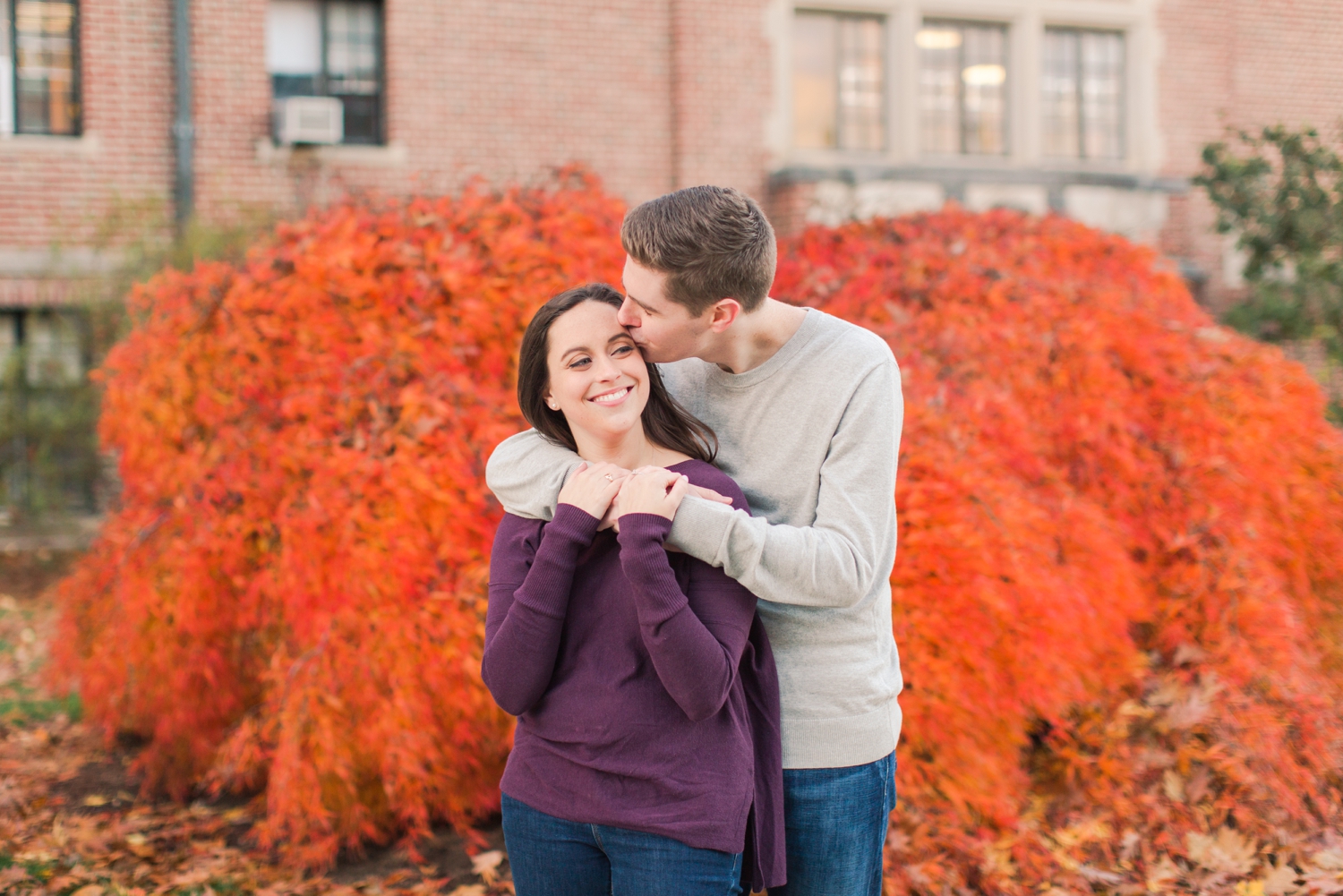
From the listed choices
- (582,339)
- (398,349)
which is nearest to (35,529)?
(398,349)

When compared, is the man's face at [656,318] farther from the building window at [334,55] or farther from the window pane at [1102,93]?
the window pane at [1102,93]

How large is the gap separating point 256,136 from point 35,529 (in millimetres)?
4376

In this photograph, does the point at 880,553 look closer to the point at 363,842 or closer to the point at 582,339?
the point at 582,339

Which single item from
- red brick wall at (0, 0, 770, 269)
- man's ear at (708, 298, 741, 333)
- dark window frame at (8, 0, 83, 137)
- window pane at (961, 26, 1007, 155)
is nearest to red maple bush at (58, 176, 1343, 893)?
man's ear at (708, 298, 741, 333)

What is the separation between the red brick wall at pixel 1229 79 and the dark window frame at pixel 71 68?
1226 centimetres

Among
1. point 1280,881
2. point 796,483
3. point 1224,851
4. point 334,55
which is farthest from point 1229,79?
point 796,483

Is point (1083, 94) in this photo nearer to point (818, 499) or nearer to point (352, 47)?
point (352, 47)

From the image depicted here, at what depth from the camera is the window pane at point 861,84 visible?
509 inches

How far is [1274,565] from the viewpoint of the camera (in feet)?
17.4

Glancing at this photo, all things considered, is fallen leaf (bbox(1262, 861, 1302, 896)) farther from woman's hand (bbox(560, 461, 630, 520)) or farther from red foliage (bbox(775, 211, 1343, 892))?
woman's hand (bbox(560, 461, 630, 520))

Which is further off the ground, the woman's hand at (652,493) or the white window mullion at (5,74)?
the white window mullion at (5,74)

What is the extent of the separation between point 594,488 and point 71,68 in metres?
11.3

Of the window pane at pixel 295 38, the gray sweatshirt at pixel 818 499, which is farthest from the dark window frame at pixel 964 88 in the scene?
the gray sweatshirt at pixel 818 499

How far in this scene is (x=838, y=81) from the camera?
12.9m
